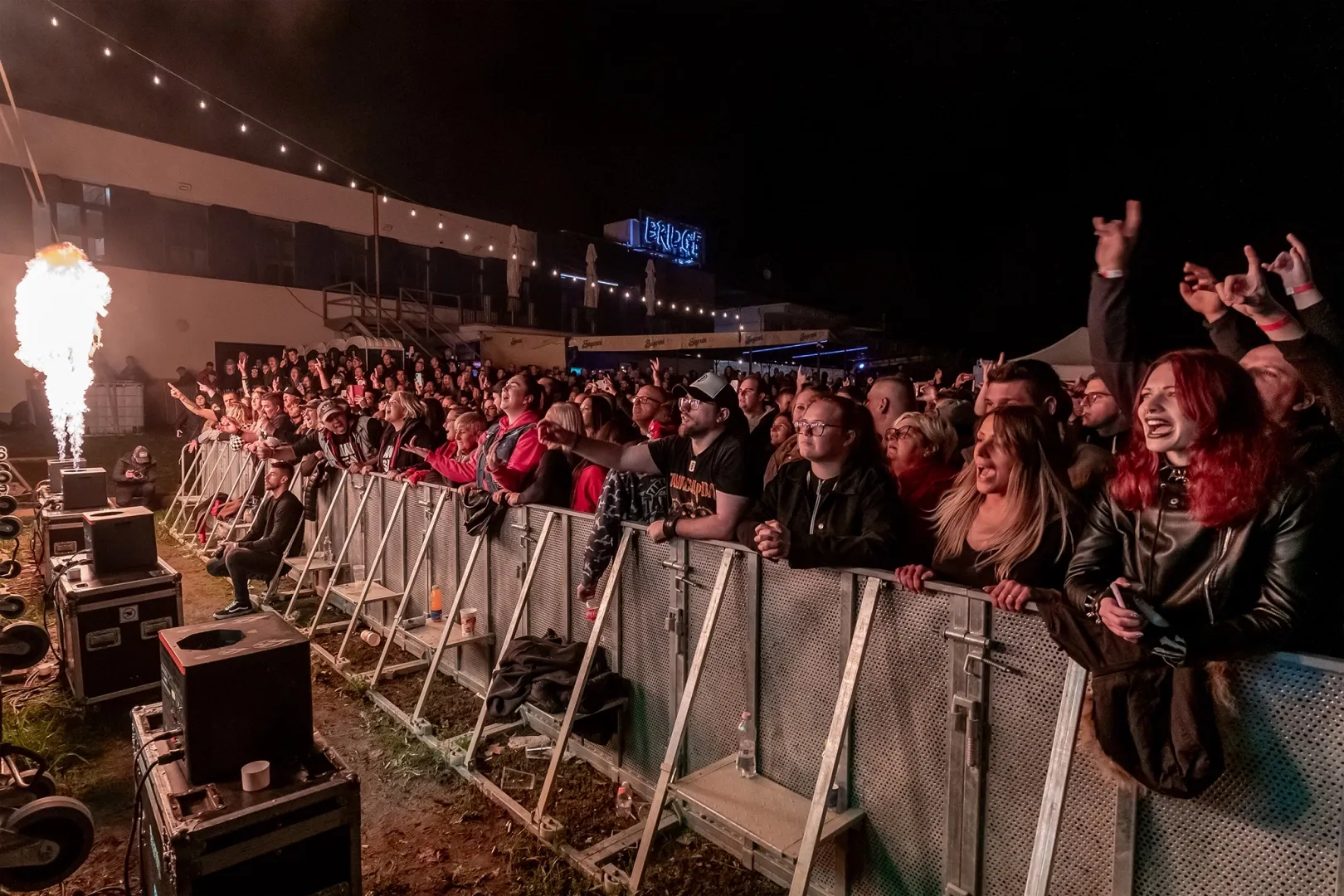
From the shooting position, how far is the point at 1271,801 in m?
2.08

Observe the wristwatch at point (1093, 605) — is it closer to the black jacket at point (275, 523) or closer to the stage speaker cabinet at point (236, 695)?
the stage speaker cabinet at point (236, 695)

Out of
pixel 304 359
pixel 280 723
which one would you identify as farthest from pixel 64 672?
pixel 304 359

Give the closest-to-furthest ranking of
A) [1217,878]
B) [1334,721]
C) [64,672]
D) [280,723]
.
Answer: [1334,721] → [1217,878] → [280,723] → [64,672]

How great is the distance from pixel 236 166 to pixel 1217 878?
25.8 metres

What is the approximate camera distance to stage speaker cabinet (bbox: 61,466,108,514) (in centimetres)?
797

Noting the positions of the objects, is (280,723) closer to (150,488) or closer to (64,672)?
(64,672)

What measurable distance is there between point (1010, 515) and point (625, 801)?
2.90m

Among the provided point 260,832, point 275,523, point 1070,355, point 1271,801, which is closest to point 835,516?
point 1271,801

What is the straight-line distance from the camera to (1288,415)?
2.73m

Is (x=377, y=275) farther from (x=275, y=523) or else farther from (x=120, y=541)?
Result: (x=120, y=541)

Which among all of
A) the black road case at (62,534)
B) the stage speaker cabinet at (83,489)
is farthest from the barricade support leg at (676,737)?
the stage speaker cabinet at (83,489)

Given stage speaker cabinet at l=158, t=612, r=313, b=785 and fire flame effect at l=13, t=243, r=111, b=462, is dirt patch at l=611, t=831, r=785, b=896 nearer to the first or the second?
stage speaker cabinet at l=158, t=612, r=313, b=785

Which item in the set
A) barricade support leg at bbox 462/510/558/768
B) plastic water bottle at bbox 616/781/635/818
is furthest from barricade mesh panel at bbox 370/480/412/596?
plastic water bottle at bbox 616/781/635/818

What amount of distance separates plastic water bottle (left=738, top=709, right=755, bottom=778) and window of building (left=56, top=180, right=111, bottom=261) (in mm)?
21932
